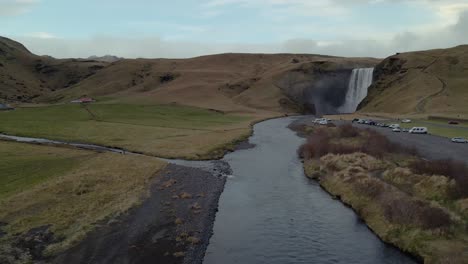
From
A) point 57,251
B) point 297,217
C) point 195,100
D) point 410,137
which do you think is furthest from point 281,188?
point 195,100

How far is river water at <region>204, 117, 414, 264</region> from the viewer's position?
3095 centimetres

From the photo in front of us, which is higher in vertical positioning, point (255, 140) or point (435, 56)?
point (435, 56)

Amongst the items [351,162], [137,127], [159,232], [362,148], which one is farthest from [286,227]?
[137,127]

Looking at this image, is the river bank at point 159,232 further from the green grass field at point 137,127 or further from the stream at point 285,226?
the green grass field at point 137,127

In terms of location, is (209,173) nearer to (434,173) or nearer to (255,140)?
(434,173)

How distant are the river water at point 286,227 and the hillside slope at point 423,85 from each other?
312ft

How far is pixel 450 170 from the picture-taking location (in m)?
44.9

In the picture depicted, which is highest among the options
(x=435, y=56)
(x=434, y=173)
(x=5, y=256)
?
(x=435, y=56)

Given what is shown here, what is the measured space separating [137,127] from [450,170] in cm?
7861

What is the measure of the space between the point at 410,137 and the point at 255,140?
31756mm

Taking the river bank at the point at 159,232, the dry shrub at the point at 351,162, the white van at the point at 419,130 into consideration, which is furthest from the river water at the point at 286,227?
the white van at the point at 419,130

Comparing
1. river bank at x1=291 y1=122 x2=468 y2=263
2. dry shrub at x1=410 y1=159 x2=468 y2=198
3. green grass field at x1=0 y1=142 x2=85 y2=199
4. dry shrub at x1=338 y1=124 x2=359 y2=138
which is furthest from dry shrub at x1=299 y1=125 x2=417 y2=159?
green grass field at x1=0 y1=142 x2=85 y2=199

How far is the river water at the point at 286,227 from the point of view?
102 feet

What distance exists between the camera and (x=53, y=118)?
122375mm
